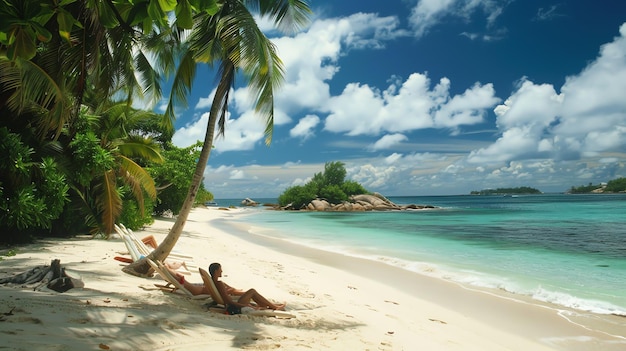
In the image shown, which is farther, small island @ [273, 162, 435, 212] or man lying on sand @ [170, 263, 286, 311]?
small island @ [273, 162, 435, 212]

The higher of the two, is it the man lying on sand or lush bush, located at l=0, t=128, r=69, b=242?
lush bush, located at l=0, t=128, r=69, b=242

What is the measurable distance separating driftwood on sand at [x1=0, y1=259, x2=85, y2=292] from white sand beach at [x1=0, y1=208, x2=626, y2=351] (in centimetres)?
15

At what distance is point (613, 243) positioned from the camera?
59.3 feet

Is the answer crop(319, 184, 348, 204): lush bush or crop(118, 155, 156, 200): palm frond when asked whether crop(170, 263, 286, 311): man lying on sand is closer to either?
crop(118, 155, 156, 200): palm frond

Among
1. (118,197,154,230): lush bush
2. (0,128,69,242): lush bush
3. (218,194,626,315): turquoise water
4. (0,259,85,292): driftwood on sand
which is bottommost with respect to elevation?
(218,194,626,315): turquoise water

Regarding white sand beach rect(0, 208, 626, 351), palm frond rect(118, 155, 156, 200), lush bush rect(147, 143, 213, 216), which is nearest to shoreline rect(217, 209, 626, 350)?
white sand beach rect(0, 208, 626, 351)

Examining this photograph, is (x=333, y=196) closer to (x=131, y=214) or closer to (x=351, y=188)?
(x=351, y=188)

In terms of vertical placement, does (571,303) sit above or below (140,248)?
below

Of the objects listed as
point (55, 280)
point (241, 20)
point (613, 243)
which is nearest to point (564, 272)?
point (613, 243)

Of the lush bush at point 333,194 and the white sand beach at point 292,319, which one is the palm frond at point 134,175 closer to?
the white sand beach at point 292,319

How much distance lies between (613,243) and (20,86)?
2241 cm

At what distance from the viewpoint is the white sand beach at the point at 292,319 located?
3803mm

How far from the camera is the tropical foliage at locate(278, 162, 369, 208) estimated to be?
6600 centimetres

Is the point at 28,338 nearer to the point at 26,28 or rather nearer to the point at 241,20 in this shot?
the point at 26,28
